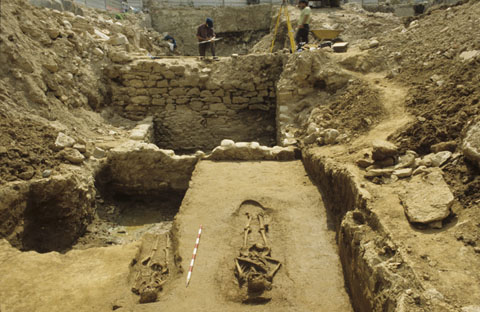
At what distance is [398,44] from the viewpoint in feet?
23.7

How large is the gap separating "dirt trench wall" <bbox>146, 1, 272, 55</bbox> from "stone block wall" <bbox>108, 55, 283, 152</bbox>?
870 cm

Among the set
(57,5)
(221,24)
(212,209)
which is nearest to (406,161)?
(212,209)

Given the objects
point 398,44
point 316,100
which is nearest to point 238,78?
point 316,100

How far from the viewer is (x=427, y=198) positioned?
3.10 m

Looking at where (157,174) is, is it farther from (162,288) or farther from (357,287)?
(357,287)

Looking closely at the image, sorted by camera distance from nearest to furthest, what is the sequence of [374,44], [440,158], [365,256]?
[365,256] → [440,158] → [374,44]

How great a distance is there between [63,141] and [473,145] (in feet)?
19.5

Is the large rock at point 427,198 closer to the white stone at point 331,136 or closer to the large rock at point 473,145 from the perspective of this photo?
the large rock at point 473,145

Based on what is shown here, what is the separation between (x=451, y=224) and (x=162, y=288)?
2.89m

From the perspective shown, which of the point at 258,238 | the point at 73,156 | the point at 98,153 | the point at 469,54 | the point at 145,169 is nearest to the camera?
the point at 258,238

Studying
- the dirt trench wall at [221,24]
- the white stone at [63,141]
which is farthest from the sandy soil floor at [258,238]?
the dirt trench wall at [221,24]

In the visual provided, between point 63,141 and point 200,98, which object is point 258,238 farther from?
point 200,98

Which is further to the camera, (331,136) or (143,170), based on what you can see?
(143,170)

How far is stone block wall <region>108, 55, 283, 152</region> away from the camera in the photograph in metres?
8.58
